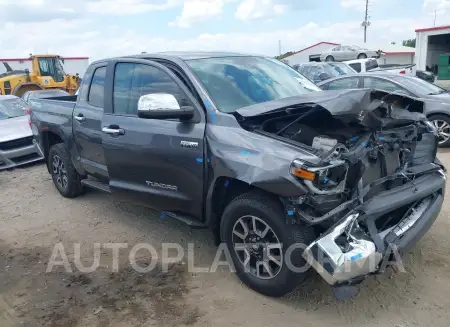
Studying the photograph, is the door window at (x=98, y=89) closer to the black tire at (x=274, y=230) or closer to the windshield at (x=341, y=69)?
the black tire at (x=274, y=230)

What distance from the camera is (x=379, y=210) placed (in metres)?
3.14

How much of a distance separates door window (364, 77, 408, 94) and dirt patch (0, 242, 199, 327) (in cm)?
610

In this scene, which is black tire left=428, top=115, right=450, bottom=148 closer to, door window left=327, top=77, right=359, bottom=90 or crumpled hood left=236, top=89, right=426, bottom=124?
door window left=327, top=77, right=359, bottom=90

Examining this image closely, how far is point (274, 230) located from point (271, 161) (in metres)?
0.52

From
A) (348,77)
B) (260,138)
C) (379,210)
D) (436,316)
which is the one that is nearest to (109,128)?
(260,138)

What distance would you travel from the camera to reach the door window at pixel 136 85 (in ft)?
13.5

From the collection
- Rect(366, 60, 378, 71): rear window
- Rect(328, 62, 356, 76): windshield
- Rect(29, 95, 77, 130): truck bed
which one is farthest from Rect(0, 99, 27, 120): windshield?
Rect(366, 60, 378, 71): rear window

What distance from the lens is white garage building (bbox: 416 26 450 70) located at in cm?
2406

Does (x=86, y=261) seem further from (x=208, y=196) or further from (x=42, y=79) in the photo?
(x=42, y=79)

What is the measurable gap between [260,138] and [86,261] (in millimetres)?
2276

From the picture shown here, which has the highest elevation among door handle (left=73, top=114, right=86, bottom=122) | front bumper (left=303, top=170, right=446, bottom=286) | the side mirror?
the side mirror

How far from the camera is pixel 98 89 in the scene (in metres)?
5.09

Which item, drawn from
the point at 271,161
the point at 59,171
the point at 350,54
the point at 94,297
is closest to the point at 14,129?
the point at 59,171

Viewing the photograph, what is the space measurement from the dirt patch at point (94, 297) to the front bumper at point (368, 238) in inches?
45.5
